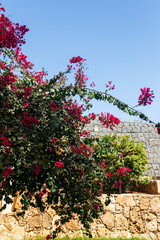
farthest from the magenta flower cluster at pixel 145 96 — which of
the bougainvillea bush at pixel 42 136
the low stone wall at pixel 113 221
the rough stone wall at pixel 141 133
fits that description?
the rough stone wall at pixel 141 133

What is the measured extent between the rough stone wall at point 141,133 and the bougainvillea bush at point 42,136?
30.6 ft

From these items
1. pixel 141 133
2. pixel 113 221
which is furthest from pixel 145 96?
pixel 141 133

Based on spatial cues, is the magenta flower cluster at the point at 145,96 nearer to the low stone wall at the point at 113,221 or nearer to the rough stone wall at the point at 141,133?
the low stone wall at the point at 113,221

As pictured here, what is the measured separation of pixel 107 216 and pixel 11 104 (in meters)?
6.57

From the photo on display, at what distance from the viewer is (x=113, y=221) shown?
9.28 meters

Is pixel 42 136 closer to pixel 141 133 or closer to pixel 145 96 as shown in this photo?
pixel 145 96

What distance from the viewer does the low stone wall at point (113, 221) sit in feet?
27.1

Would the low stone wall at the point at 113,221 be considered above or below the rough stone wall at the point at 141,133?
below

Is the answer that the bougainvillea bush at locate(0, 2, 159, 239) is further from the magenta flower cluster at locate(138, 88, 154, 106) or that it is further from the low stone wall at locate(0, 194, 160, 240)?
the low stone wall at locate(0, 194, 160, 240)

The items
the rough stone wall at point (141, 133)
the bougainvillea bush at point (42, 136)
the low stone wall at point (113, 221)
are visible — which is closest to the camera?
the bougainvillea bush at point (42, 136)

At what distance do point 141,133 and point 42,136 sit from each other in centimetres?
1212

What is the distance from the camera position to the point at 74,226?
28.7 feet

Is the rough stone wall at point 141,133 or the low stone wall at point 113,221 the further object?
the rough stone wall at point 141,133

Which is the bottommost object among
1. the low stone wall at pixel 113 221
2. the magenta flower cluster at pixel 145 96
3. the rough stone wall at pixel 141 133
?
the low stone wall at pixel 113 221
